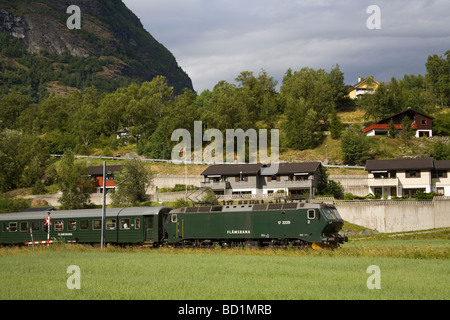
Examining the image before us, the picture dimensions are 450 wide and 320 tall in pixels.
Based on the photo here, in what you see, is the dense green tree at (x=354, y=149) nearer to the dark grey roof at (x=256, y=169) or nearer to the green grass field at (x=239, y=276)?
the dark grey roof at (x=256, y=169)

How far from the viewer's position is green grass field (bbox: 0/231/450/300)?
19.0 meters

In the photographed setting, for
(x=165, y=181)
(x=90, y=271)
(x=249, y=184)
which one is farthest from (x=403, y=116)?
(x=90, y=271)

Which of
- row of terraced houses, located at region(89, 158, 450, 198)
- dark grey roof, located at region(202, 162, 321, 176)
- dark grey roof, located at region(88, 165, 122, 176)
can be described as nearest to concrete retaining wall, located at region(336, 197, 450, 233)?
row of terraced houses, located at region(89, 158, 450, 198)

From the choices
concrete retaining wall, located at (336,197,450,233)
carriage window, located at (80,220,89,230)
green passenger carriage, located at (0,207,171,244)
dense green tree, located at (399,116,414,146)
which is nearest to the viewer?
green passenger carriage, located at (0,207,171,244)

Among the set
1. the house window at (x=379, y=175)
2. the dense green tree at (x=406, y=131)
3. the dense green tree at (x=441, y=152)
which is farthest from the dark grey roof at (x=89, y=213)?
the dense green tree at (x=406, y=131)

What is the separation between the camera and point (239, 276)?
23.5m

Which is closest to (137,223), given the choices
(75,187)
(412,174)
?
(75,187)

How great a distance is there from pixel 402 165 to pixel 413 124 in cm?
2908

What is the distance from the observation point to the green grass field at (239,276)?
19.0 metres

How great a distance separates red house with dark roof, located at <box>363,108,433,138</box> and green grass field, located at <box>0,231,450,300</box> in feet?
252

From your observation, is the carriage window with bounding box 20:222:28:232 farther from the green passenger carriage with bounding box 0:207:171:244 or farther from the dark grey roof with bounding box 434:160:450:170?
the dark grey roof with bounding box 434:160:450:170
